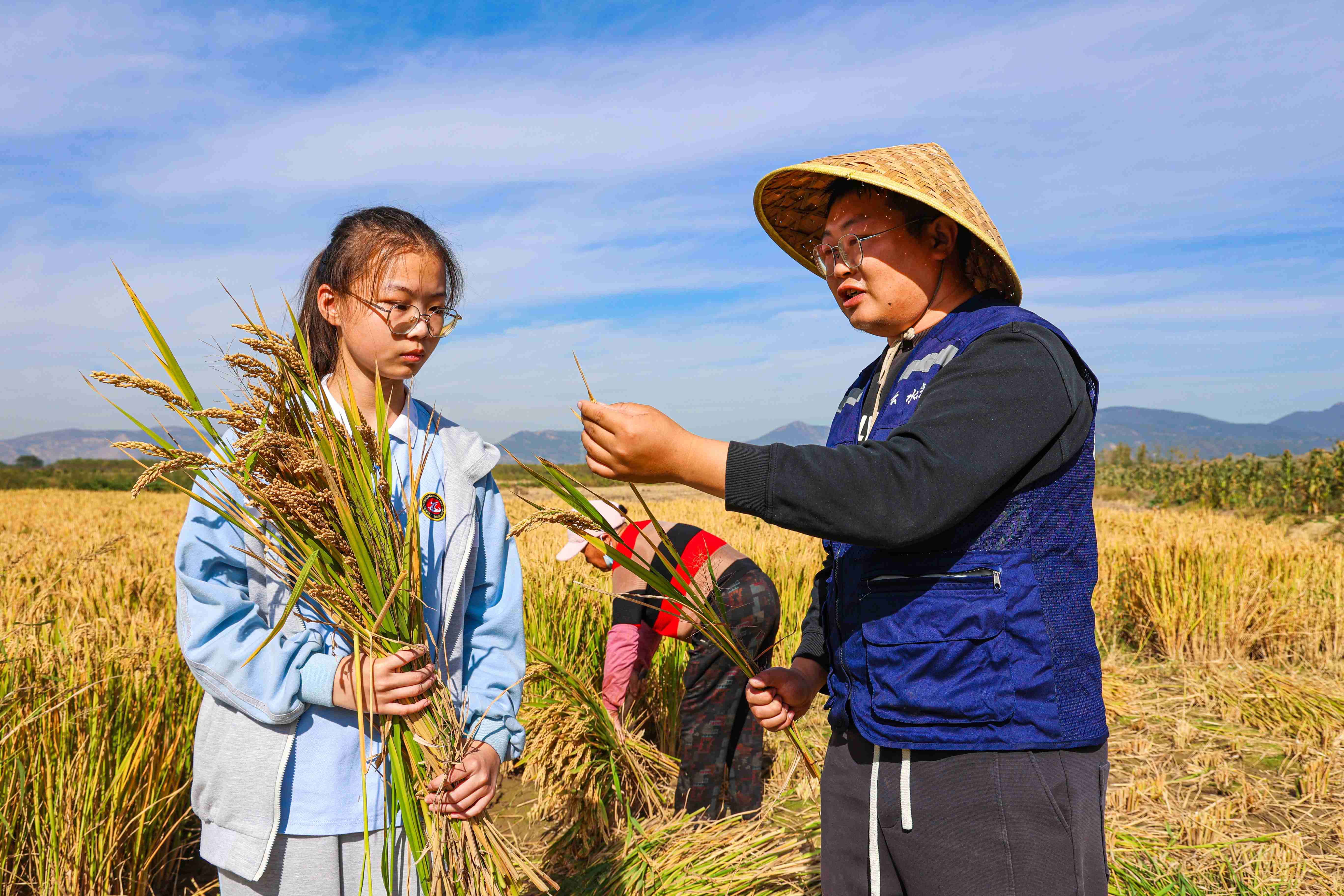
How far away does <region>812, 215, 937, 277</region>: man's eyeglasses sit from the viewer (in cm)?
146

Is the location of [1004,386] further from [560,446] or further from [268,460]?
[560,446]

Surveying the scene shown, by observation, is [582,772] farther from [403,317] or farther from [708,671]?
[403,317]

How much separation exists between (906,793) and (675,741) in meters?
2.86

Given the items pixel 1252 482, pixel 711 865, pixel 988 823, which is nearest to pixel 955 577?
pixel 988 823

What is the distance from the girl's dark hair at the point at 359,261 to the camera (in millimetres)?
1644

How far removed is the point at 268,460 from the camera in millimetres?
1355

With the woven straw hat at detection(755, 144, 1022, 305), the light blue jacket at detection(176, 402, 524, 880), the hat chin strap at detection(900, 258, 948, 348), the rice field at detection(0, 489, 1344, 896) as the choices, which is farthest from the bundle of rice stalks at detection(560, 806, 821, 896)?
the woven straw hat at detection(755, 144, 1022, 305)

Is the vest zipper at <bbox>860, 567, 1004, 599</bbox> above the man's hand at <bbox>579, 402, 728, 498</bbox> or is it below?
below

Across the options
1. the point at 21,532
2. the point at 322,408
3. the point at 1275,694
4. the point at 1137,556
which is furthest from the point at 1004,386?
the point at 21,532

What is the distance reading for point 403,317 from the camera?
1.62 meters

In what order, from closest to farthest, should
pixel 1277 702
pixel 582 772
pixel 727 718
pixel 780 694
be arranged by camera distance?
pixel 780 694 → pixel 582 772 → pixel 727 718 → pixel 1277 702

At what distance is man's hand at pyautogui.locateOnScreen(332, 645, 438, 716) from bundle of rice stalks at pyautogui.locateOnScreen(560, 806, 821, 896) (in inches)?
53.8

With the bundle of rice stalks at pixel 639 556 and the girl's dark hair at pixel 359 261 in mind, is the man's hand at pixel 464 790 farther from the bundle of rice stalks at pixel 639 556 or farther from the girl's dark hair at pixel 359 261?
the girl's dark hair at pixel 359 261

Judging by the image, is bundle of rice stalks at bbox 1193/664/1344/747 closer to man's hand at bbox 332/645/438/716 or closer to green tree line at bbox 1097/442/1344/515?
man's hand at bbox 332/645/438/716
